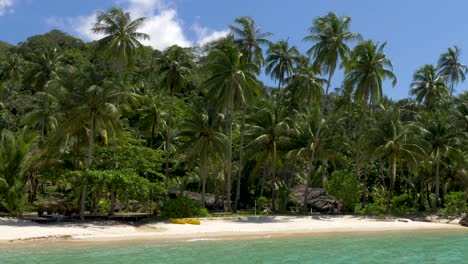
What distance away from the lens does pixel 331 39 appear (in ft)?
128

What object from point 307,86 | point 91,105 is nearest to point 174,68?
point 307,86

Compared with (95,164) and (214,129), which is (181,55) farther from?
(95,164)

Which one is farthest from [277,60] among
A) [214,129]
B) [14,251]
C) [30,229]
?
[14,251]

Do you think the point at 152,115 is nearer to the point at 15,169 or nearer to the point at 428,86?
the point at 15,169

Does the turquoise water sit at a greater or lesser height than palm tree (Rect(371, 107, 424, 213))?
lesser

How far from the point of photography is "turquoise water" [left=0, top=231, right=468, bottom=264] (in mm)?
19016

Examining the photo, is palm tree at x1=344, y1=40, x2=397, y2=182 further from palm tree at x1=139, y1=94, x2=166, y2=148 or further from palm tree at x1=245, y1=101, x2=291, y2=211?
palm tree at x1=139, y1=94, x2=166, y2=148

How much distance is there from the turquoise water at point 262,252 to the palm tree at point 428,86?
30.9m

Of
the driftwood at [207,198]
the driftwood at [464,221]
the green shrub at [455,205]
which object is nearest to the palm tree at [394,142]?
the green shrub at [455,205]

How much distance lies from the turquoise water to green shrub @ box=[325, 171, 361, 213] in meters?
12.1

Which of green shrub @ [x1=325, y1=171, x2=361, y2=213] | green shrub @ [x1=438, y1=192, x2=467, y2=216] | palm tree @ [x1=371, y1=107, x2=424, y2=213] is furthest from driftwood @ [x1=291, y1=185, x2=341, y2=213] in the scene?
green shrub @ [x1=438, y1=192, x2=467, y2=216]

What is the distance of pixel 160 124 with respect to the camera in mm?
46375

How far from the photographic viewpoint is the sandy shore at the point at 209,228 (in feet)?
78.4

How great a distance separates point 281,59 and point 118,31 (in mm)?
17181
